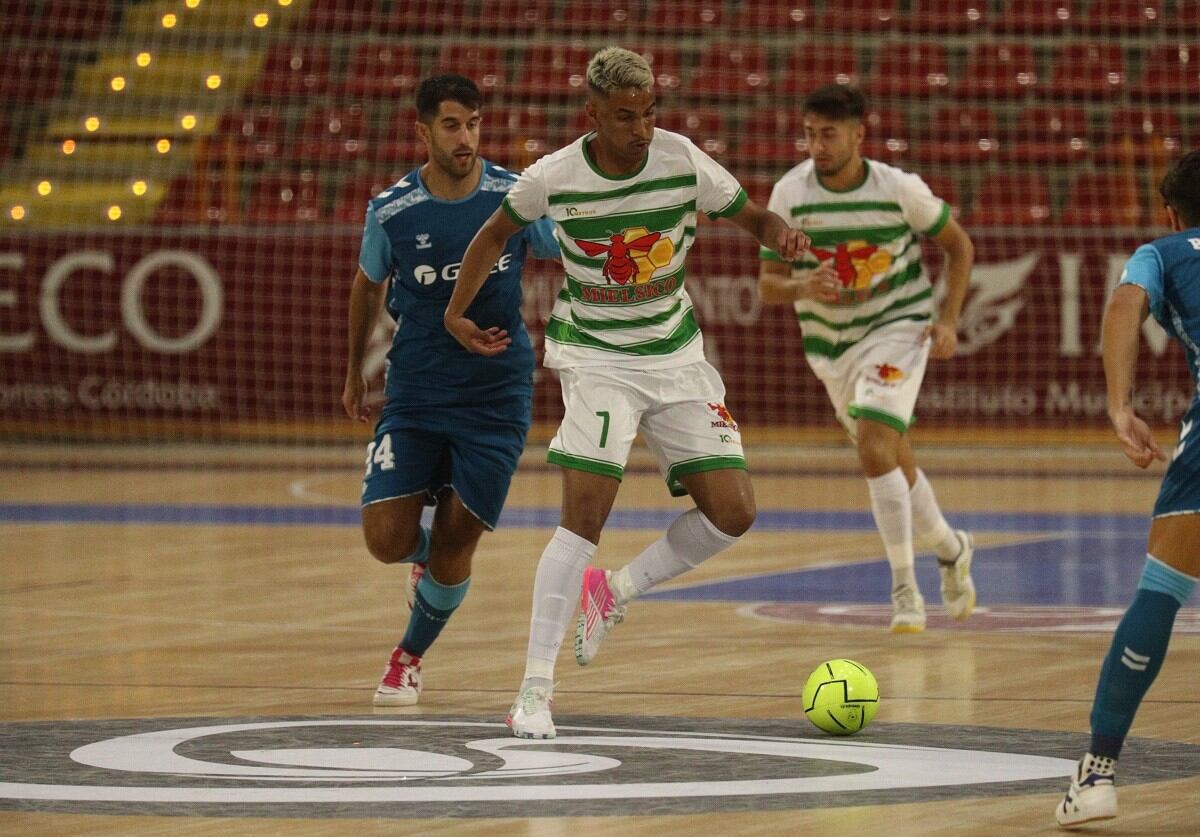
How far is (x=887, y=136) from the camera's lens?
2022 cm

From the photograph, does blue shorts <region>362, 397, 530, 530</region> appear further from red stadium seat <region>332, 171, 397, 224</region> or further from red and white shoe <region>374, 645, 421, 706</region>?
red stadium seat <region>332, 171, 397, 224</region>

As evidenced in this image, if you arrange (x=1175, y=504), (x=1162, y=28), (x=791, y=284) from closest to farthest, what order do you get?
1. (x=1175, y=504)
2. (x=791, y=284)
3. (x=1162, y=28)

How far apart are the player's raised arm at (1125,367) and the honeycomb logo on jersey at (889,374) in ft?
12.7

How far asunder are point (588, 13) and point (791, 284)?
13.9 metres

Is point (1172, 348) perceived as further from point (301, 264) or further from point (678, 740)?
point (678, 740)

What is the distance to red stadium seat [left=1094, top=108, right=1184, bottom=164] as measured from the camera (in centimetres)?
1930

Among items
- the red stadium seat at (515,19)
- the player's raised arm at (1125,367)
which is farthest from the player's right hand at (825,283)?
the red stadium seat at (515,19)

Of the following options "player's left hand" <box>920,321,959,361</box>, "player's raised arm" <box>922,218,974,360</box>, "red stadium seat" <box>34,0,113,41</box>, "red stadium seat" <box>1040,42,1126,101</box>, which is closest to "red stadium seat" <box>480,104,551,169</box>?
"red stadium seat" <box>34,0,113,41</box>

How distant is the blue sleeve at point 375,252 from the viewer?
22.9ft

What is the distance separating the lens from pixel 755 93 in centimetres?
2066

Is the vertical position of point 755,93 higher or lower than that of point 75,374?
higher

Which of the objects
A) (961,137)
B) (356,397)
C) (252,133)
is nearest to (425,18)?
(252,133)

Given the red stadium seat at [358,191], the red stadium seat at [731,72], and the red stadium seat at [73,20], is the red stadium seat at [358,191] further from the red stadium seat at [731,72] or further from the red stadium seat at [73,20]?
the red stadium seat at [73,20]

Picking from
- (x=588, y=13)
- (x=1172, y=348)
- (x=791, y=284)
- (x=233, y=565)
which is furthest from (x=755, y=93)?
(x=791, y=284)
